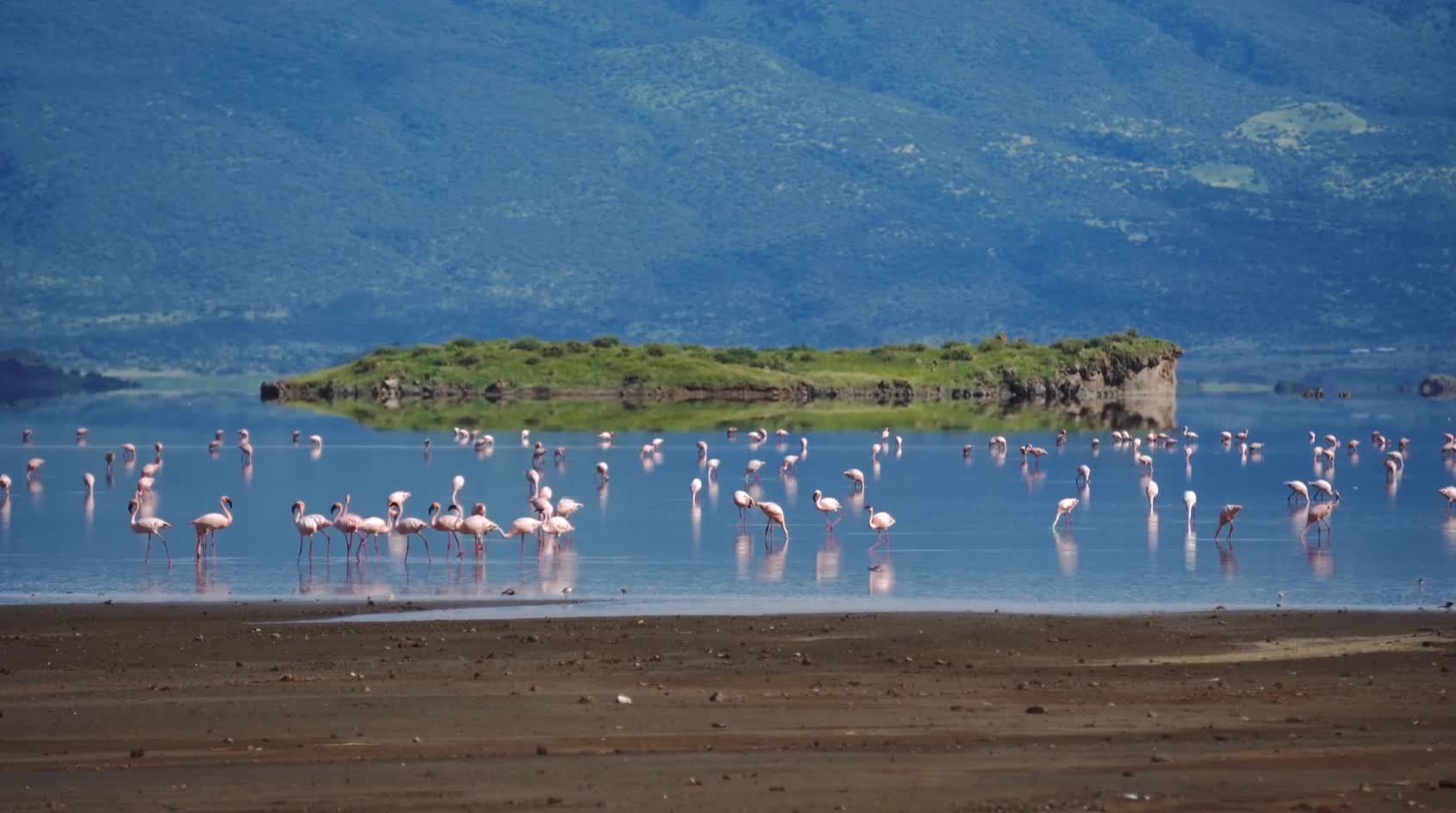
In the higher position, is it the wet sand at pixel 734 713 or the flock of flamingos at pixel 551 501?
the flock of flamingos at pixel 551 501

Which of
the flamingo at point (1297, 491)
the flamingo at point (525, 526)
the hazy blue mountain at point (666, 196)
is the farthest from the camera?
the hazy blue mountain at point (666, 196)

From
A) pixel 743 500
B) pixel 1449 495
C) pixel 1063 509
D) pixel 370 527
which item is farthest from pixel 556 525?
pixel 1449 495

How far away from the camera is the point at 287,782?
11.4 m

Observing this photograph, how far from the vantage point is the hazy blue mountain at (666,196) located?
163000 mm

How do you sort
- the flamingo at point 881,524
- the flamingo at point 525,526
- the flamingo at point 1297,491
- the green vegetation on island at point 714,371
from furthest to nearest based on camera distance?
the green vegetation on island at point 714,371
the flamingo at point 1297,491
the flamingo at point 881,524
the flamingo at point 525,526

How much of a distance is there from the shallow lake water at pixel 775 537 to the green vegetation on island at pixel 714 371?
32.4 m

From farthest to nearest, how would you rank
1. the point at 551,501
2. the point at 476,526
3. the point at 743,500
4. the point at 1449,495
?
the point at 551,501 → the point at 1449,495 → the point at 743,500 → the point at 476,526

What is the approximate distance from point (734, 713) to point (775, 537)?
14.1 metres

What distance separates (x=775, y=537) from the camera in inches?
1081

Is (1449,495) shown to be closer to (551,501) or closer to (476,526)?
(551,501)

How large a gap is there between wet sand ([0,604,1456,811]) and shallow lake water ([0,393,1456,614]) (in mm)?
2496

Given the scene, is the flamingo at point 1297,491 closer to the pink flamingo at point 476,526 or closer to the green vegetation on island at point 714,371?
the pink flamingo at point 476,526

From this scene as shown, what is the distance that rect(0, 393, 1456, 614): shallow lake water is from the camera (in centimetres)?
2091

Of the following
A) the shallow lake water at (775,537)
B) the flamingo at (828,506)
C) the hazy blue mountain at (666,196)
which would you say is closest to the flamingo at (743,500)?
the shallow lake water at (775,537)
